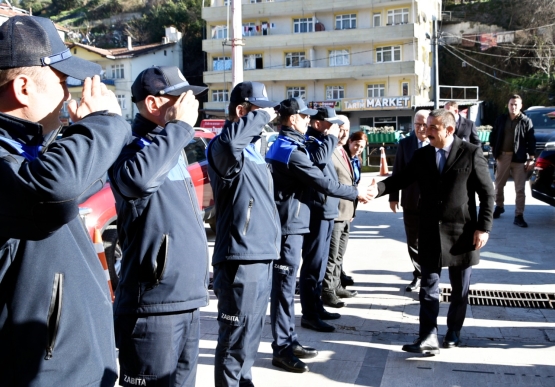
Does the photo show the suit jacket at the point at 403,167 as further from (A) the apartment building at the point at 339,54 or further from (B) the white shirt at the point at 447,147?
(A) the apartment building at the point at 339,54

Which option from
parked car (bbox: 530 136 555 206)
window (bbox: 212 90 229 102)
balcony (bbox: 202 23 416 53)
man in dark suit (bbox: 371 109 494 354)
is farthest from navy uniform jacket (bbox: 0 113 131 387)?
window (bbox: 212 90 229 102)

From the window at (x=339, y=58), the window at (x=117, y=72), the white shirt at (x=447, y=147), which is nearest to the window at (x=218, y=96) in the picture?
the window at (x=117, y=72)

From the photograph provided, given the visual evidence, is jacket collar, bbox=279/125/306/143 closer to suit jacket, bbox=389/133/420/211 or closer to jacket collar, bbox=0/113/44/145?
suit jacket, bbox=389/133/420/211

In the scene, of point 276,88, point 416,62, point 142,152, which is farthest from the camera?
point 276,88

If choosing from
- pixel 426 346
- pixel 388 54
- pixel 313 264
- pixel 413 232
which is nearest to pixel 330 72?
pixel 388 54

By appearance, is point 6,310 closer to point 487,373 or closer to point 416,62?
point 487,373

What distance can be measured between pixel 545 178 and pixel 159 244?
31.0 feet

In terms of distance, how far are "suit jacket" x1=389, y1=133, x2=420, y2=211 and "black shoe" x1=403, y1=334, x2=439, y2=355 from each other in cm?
230

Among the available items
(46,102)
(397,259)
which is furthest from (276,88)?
(46,102)

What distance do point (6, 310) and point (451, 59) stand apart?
5676 cm

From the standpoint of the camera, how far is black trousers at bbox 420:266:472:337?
5.12m

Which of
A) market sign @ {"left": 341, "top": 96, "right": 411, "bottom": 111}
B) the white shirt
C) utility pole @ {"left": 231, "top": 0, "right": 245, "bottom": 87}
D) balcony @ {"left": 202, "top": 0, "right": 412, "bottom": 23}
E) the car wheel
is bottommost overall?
the car wheel

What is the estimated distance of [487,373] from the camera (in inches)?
184

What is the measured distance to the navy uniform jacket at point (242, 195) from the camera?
12.3ft
